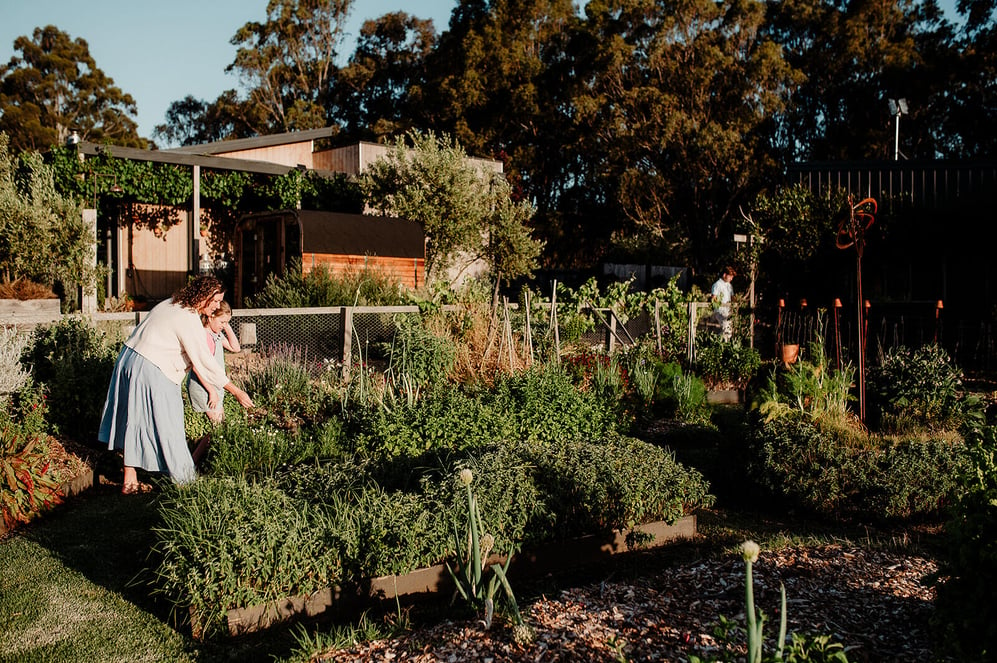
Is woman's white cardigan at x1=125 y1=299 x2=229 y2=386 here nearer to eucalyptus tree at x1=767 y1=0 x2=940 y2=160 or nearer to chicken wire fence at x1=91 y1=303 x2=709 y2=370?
chicken wire fence at x1=91 y1=303 x2=709 y2=370

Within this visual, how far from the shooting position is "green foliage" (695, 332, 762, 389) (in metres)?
10.1

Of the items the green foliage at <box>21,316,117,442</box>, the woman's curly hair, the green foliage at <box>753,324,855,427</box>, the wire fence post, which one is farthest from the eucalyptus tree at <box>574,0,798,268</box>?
the woman's curly hair

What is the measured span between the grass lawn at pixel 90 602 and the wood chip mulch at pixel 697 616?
89 cm

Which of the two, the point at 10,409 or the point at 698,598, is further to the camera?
the point at 10,409

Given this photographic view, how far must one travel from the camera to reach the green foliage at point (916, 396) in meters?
6.74

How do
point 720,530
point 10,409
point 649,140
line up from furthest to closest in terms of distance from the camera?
1. point 649,140
2. point 10,409
3. point 720,530

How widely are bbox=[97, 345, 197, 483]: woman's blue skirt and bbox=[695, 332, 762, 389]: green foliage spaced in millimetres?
6689

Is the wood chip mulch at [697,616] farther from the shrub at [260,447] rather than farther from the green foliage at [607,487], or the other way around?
the shrub at [260,447]

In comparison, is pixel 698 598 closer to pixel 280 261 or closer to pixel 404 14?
pixel 280 261

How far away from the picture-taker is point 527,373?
22.8 feet

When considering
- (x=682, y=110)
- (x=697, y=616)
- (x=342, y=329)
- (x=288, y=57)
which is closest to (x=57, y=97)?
(x=288, y=57)

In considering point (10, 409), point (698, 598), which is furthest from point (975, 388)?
point (10, 409)

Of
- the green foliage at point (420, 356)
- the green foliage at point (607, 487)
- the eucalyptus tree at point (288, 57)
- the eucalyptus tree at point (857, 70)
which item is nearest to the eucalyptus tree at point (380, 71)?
the eucalyptus tree at point (288, 57)

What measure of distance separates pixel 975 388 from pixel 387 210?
39.8 ft
